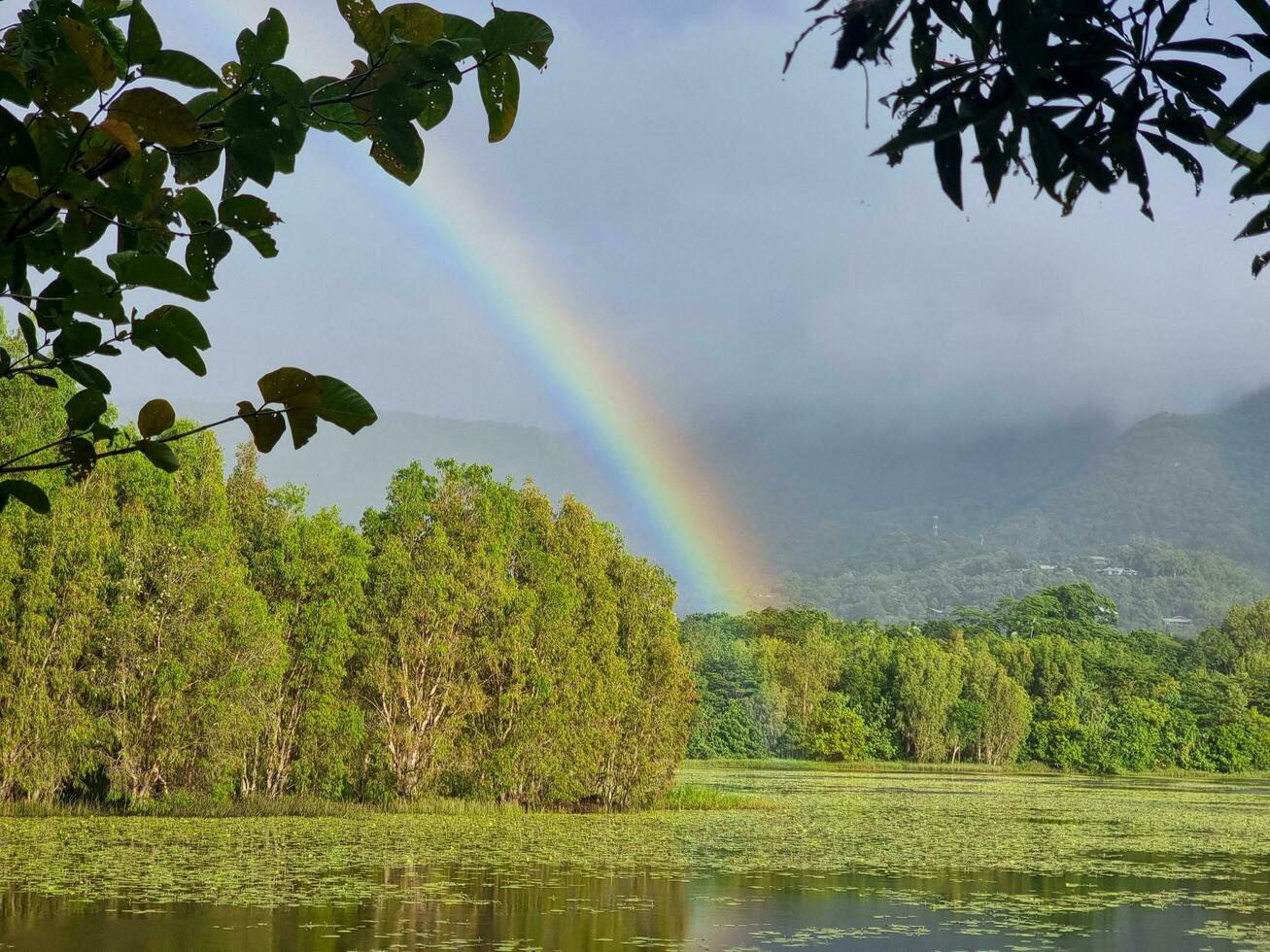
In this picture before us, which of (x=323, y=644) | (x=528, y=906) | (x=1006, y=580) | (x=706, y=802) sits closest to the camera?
(x=528, y=906)

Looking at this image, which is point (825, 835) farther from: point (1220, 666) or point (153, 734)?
point (1220, 666)

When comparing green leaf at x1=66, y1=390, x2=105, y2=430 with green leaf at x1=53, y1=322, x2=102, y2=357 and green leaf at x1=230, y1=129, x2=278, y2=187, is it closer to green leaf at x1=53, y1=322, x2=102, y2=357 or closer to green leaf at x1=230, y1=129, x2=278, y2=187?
green leaf at x1=53, y1=322, x2=102, y2=357

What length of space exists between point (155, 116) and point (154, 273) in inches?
5.6

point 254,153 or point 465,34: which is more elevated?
point 465,34

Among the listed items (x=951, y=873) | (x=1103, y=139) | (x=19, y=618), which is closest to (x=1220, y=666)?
(x=951, y=873)

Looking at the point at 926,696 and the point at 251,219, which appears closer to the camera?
the point at 251,219

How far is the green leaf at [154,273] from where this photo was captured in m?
1.12

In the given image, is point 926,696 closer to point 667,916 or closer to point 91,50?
point 667,916

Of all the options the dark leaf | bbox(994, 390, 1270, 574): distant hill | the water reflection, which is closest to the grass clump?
the water reflection

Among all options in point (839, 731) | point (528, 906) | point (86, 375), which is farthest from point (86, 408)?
point (839, 731)

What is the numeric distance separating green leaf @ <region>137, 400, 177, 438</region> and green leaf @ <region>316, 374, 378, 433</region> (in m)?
0.20

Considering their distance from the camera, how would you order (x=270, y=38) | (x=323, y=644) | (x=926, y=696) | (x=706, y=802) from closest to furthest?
(x=270, y=38), (x=323, y=644), (x=706, y=802), (x=926, y=696)

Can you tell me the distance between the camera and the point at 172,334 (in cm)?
117

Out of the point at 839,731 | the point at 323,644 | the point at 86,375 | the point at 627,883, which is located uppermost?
the point at 839,731
